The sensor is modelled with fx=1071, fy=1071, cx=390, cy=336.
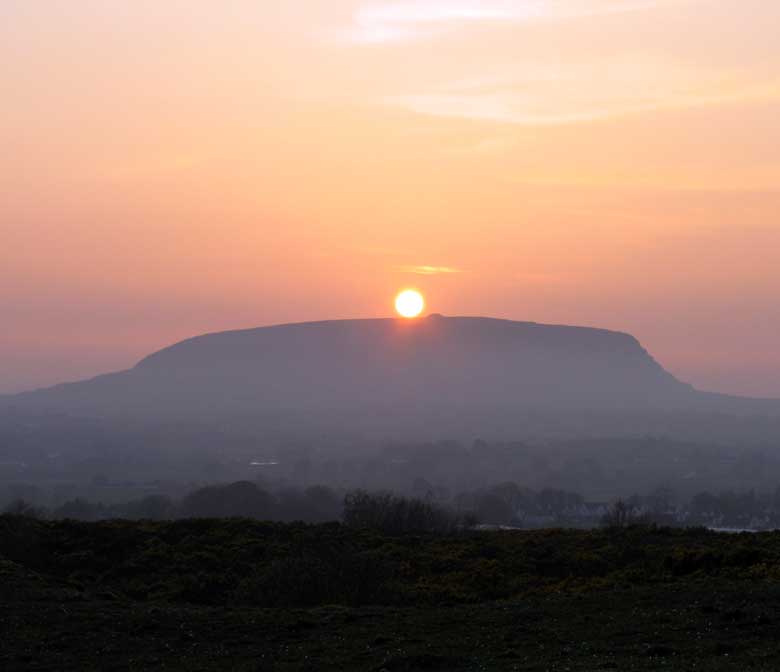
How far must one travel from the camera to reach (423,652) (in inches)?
885

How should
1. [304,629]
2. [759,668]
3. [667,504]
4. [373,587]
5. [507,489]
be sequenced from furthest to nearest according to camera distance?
[507,489] → [667,504] → [373,587] → [304,629] → [759,668]

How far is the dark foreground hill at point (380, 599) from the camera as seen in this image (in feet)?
73.9

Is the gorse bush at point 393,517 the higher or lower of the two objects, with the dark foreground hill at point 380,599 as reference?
higher

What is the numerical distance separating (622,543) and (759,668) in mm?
23137

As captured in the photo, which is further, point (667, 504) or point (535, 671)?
point (667, 504)

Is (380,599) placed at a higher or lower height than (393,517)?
lower

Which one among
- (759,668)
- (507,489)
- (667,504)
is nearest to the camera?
(759,668)

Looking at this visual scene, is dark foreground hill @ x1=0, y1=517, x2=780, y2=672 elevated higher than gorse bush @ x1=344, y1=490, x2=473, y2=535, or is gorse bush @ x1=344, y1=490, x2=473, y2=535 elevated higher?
gorse bush @ x1=344, y1=490, x2=473, y2=535

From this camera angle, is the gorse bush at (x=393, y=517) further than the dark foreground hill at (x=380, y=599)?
Yes

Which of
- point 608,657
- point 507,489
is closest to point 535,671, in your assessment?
point 608,657

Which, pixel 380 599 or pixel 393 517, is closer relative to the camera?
pixel 380 599

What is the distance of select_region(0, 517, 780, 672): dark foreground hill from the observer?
22.5 meters

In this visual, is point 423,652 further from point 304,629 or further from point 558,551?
point 558,551

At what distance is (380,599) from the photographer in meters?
32.2
